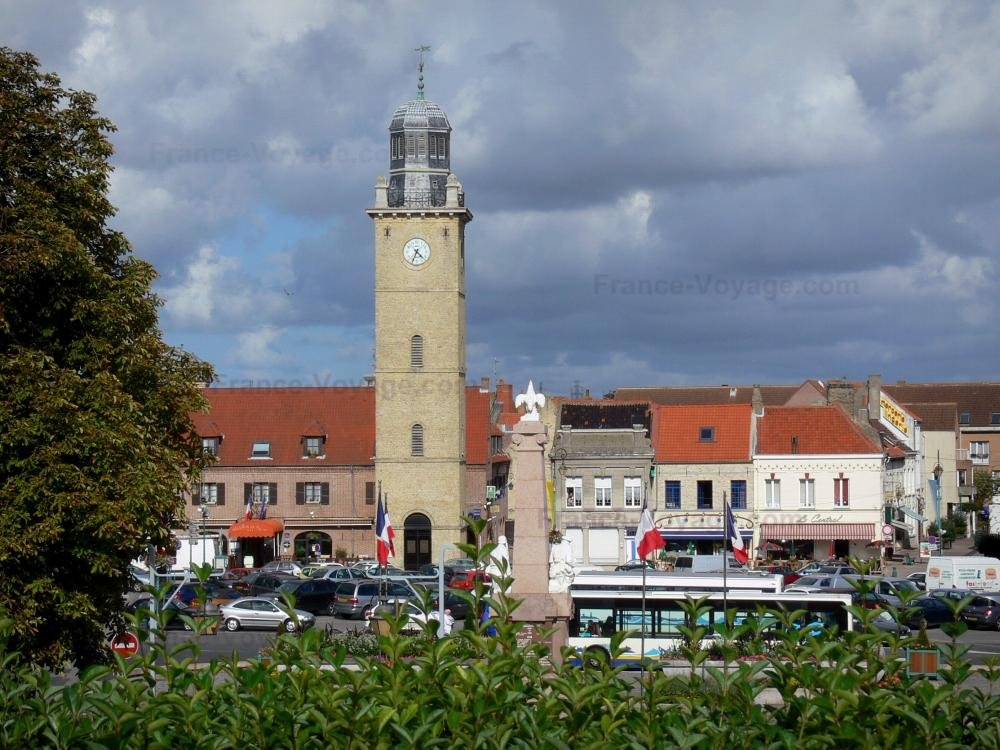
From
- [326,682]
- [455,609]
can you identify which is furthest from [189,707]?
[455,609]

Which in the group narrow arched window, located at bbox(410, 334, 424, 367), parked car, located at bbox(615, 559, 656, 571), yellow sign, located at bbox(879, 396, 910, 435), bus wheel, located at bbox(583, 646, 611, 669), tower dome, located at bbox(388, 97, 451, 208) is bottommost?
parked car, located at bbox(615, 559, 656, 571)

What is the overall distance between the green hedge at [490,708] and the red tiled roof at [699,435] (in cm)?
5935

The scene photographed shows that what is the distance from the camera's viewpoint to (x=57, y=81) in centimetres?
2220

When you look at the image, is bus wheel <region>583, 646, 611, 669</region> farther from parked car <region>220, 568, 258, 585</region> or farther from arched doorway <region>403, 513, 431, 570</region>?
arched doorway <region>403, 513, 431, 570</region>

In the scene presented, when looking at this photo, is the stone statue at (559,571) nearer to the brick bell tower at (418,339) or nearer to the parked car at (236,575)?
the parked car at (236,575)

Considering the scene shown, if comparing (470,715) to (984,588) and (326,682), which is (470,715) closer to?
(326,682)

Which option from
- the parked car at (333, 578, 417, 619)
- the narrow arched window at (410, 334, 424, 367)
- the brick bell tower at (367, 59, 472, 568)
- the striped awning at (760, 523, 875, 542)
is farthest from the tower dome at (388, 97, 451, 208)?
the parked car at (333, 578, 417, 619)

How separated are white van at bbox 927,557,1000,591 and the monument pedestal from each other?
27637 millimetres

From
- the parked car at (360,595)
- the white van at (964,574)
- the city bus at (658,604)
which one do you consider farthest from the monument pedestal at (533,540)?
the white van at (964,574)

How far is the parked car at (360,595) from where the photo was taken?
4694cm

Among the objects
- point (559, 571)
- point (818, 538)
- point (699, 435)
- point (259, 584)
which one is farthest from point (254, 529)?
point (559, 571)

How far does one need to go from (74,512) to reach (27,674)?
9810 millimetres

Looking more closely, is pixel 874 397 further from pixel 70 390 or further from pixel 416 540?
pixel 70 390

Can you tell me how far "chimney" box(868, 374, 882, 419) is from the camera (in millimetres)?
83750
